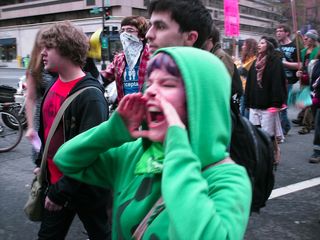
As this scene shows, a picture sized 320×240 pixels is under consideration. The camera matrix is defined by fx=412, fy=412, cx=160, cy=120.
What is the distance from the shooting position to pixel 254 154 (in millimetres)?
1666

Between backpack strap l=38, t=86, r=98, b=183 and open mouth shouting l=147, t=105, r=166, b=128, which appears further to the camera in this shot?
Result: backpack strap l=38, t=86, r=98, b=183

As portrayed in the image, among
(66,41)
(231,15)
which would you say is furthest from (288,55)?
(66,41)

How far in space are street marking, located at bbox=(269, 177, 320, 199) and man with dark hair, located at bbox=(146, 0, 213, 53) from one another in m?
3.13

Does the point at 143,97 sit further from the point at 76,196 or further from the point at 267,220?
the point at 267,220

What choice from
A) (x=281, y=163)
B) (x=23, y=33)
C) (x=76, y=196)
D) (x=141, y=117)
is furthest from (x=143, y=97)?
(x=23, y=33)

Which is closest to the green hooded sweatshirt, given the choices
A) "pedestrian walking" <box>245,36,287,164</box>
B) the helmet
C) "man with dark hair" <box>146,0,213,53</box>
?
"man with dark hair" <box>146,0,213,53</box>

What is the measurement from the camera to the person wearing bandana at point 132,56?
3.68 meters

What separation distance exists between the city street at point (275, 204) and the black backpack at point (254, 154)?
198 centimetres

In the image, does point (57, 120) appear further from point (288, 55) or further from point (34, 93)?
point (288, 55)

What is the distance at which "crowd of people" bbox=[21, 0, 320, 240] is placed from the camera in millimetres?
1093

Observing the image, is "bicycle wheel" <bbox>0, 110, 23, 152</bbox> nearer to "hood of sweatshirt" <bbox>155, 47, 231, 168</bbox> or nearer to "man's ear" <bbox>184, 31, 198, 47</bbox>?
"man's ear" <bbox>184, 31, 198, 47</bbox>

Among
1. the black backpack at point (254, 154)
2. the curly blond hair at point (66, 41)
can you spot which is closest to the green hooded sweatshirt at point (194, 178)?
the black backpack at point (254, 154)

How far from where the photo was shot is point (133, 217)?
4.34ft

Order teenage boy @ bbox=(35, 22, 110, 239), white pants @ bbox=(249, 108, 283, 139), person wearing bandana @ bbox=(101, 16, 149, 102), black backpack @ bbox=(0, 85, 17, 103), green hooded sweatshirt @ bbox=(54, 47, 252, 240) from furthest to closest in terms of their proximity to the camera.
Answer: black backpack @ bbox=(0, 85, 17, 103), white pants @ bbox=(249, 108, 283, 139), person wearing bandana @ bbox=(101, 16, 149, 102), teenage boy @ bbox=(35, 22, 110, 239), green hooded sweatshirt @ bbox=(54, 47, 252, 240)
